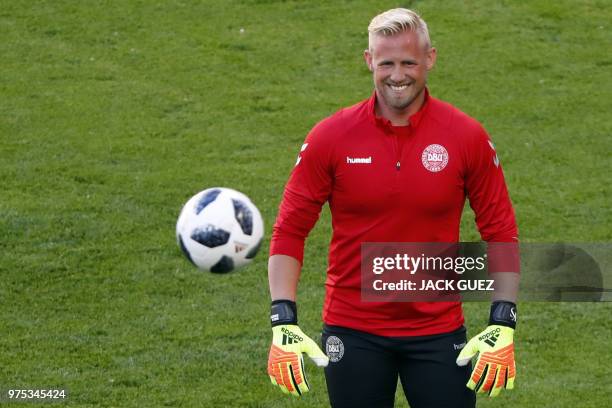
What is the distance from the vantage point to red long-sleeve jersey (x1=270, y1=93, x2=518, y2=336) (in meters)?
6.42

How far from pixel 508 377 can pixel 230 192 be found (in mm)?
2646

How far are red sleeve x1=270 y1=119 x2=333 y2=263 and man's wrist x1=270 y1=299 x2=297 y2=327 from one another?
0.27 m

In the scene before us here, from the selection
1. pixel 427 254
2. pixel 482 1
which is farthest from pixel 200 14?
pixel 427 254

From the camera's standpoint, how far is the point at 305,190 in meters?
6.50

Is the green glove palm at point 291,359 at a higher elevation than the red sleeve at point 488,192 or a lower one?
lower

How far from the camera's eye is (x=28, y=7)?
21359 mm

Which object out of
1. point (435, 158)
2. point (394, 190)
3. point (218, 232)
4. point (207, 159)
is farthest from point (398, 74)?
point (207, 159)

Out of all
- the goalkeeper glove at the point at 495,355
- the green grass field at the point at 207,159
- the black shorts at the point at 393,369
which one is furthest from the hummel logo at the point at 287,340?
the green grass field at the point at 207,159

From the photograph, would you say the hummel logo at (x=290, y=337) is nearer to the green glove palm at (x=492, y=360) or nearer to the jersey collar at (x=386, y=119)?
the green glove palm at (x=492, y=360)

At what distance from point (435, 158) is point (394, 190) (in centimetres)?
29

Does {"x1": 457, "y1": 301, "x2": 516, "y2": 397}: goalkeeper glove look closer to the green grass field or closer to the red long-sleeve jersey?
the red long-sleeve jersey

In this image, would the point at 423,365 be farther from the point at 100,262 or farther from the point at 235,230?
the point at 100,262

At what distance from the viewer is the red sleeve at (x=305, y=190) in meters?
6.48

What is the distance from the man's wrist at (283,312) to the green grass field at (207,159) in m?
3.67
